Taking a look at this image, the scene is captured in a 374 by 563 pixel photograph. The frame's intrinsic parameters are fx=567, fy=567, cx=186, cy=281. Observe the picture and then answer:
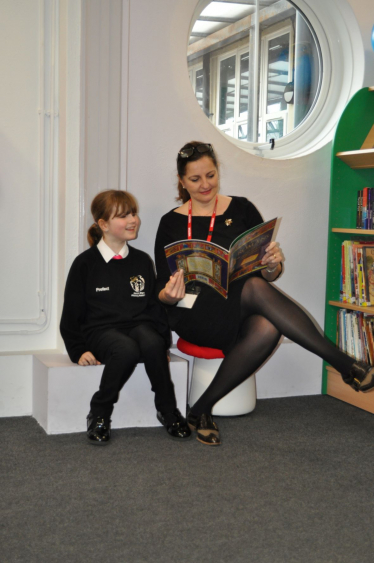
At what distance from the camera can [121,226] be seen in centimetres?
220

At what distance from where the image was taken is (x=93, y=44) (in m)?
2.36

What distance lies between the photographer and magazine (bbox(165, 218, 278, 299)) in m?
1.91

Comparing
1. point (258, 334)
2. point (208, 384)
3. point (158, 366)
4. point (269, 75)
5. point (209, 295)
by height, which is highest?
point (269, 75)

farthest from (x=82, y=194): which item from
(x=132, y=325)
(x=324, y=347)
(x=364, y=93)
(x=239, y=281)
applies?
(x=364, y=93)

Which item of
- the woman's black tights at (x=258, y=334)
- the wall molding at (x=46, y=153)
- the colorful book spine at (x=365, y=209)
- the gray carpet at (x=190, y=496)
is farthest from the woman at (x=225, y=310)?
the colorful book spine at (x=365, y=209)

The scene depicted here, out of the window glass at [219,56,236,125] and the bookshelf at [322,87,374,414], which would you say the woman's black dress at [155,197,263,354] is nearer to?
the bookshelf at [322,87,374,414]

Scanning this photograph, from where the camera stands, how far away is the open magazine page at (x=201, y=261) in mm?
1920

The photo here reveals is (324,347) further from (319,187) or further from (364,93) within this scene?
(364,93)

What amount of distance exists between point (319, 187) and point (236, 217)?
2.42 feet

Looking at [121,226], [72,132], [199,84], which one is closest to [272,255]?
[121,226]

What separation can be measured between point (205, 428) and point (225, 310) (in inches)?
17.4

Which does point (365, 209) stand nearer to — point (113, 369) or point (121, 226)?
point (121, 226)

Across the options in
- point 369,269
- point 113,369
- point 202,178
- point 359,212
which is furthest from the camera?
point 359,212

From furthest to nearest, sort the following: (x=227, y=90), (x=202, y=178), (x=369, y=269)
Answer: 1. (x=227, y=90)
2. (x=369, y=269)
3. (x=202, y=178)
